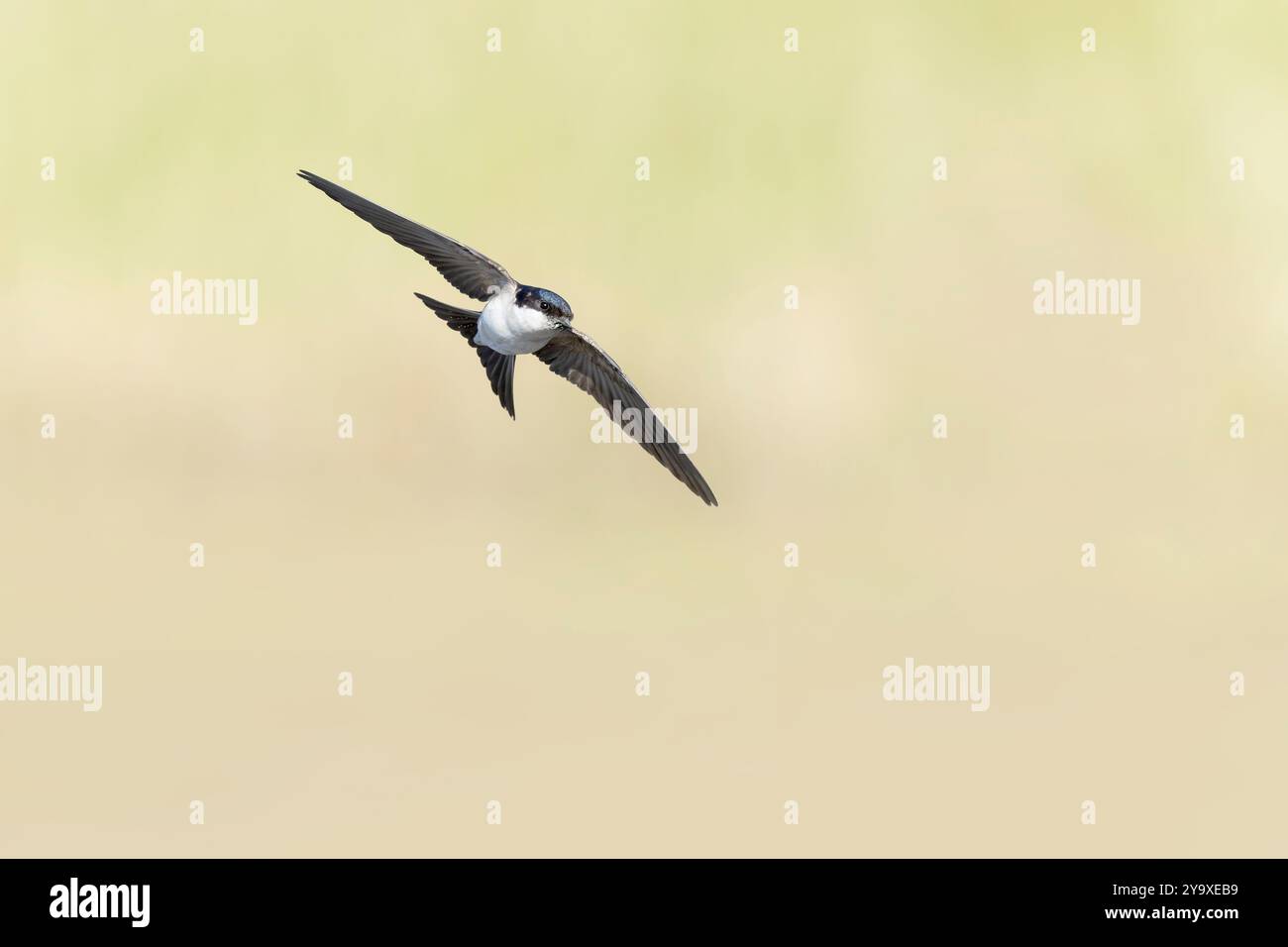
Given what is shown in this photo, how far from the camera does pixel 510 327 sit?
438 cm

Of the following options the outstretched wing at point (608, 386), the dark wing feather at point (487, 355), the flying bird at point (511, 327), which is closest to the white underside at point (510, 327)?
the flying bird at point (511, 327)

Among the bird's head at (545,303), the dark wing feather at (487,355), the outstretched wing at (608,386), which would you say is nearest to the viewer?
the bird's head at (545,303)

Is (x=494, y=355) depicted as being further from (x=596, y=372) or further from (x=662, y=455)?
(x=662, y=455)

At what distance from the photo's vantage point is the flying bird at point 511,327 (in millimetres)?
4359

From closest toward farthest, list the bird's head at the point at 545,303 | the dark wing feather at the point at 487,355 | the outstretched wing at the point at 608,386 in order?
the bird's head at the point at 545,303, the dark wing feather at the point at 487,355, the outstretched wing at the point at 608,386

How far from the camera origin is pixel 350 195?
4379 millimetres

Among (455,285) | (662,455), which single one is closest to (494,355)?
(455,285)

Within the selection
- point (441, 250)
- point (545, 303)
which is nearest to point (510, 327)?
point (545, 303)

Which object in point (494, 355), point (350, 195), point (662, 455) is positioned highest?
point (350, 195)

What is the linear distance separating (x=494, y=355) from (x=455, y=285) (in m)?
0.29

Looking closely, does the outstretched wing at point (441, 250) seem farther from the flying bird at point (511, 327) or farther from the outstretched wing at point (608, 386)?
the outstretched wing at point (608, 386)

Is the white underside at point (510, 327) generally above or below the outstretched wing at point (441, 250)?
below

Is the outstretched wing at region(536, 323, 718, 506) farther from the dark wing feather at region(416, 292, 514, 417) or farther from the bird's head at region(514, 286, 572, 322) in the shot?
the bird's head at region(514, 286, 572, 322)

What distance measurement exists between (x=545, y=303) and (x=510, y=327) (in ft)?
0.46
